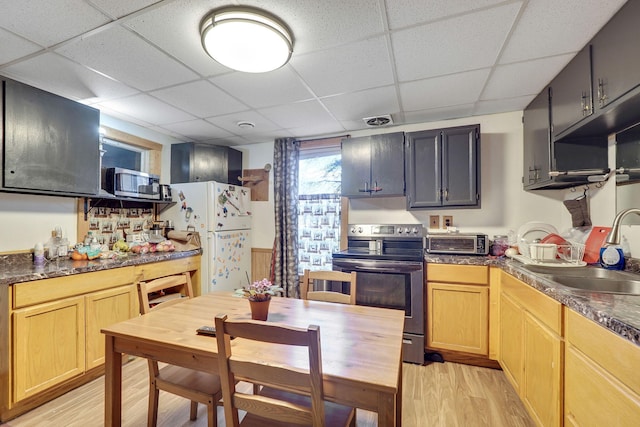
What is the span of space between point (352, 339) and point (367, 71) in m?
1.73

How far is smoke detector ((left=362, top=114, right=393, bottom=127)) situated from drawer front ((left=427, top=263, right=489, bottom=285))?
4.90 ft

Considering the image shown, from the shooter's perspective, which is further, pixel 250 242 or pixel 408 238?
pixel 250 242

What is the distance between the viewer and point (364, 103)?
100 inches

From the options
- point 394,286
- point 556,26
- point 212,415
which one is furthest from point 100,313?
point 556,26

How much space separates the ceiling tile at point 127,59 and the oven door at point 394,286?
6.68ft

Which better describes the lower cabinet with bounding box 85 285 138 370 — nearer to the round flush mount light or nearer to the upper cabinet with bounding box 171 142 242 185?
the upper cabinet with bounding box 171 142 242 185

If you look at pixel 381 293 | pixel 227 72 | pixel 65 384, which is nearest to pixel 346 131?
pixel 227 72

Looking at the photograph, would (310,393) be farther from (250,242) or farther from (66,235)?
(250,242)

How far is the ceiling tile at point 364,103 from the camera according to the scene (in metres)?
2.35

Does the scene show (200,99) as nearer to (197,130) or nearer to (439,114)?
(197,130)

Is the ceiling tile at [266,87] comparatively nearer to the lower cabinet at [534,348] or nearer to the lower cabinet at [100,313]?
the lower cabinet at [100,313]

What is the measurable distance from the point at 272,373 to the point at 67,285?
6.44ft

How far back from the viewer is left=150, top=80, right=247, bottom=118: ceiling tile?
224 centimetres

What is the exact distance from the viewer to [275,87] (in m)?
2.23
